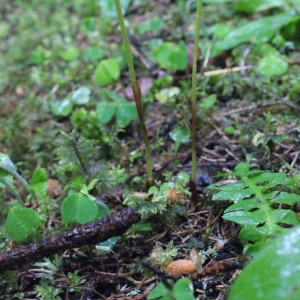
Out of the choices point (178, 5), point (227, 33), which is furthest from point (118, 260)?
point (178, 5)

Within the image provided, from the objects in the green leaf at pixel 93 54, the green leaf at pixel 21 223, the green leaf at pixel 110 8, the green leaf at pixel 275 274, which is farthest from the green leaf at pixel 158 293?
the green leaf at pixel 110 8

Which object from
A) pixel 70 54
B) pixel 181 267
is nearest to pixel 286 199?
pixel 181 267

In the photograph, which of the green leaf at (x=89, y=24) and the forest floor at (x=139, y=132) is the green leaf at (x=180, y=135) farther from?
the green leaf at (x=89, y=24)

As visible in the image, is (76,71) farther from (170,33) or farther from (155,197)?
(155,197)

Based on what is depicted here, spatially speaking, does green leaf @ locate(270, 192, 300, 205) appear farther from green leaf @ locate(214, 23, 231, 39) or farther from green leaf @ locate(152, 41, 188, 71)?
green leaf @ locate(214, 23, 231, 39)

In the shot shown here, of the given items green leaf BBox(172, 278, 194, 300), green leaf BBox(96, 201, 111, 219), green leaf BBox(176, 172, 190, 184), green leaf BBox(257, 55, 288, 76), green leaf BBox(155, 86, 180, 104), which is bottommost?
green leaf BBox(176, 172, 190, 184)

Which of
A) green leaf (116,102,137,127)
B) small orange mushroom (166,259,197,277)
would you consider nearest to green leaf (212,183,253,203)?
small orange mushroom (166,259,197,277)
